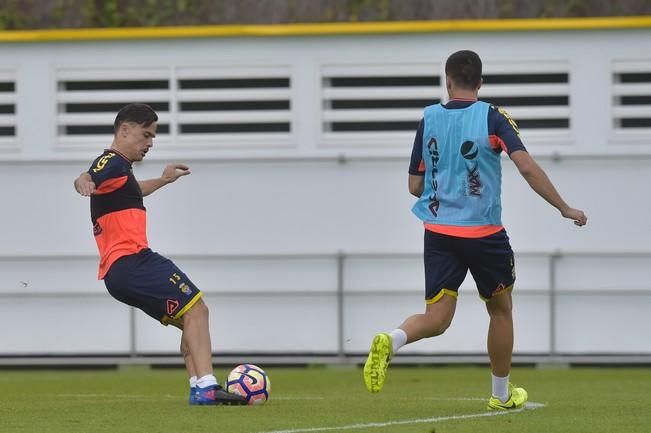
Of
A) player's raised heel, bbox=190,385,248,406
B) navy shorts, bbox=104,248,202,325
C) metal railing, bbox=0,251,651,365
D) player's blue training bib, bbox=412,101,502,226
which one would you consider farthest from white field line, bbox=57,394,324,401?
metal railing, bbox=0,251,651,365

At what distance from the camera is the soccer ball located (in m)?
9.98

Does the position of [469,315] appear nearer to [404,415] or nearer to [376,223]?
[376,223]

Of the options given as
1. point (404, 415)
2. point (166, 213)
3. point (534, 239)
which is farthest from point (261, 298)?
point (404, 415)

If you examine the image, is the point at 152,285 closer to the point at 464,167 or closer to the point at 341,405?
the point at 341,405

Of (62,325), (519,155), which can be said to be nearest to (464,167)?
(519,155)

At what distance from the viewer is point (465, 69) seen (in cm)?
912

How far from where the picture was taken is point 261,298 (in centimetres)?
1664

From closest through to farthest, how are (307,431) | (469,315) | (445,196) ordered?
1. (307,431)
2. (445,196)
3. (469,315)

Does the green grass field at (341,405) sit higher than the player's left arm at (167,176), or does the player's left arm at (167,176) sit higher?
the player's left arm at (167,176)

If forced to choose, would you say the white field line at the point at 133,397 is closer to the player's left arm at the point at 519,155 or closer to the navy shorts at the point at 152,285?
the navy shorts at the point at 152,285

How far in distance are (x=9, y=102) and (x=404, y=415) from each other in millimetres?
9018

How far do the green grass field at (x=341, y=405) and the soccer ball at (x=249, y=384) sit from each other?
90mm

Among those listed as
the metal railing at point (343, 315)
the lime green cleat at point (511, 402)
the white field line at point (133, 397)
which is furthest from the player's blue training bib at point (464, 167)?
the metal railing at point (343, 315)

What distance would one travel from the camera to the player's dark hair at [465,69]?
9.12 metres
